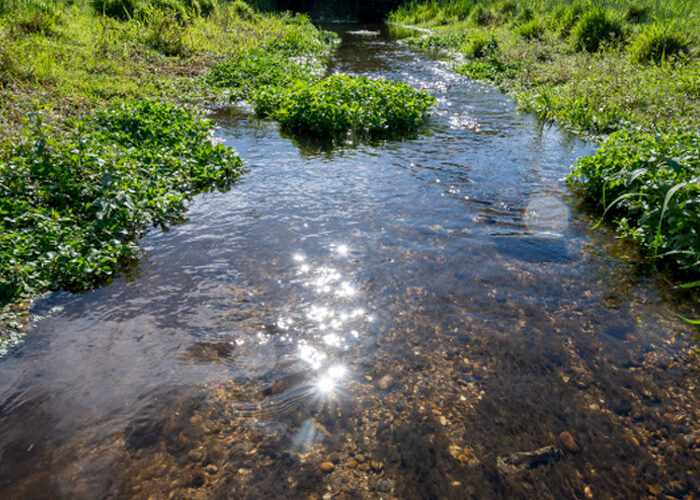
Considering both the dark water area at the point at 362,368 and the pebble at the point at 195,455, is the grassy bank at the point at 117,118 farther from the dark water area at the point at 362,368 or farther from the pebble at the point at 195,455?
the pebble at the point at 195,455

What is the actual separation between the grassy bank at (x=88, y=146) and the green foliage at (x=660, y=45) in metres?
12.8

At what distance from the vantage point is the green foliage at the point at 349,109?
9.45 m

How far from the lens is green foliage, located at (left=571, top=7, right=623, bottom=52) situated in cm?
1525

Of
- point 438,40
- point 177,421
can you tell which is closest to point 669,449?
point 177,421

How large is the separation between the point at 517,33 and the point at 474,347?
65.3ft

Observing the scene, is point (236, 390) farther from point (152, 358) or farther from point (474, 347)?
point (474, 347)

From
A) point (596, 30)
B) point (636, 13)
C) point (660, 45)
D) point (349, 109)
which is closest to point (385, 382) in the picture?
point (349, 109)

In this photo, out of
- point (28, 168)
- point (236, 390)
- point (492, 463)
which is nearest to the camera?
point (492, 463)

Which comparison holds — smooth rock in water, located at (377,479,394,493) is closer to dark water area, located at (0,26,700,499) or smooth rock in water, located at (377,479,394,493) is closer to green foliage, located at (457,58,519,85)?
dark water area, located at (0,26,700,499)

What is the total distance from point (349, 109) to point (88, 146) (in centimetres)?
544

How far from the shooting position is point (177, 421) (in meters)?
3.16

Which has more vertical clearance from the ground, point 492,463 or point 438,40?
point 438,40

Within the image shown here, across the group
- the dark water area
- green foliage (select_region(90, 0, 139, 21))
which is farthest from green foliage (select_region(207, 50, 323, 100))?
the dark water area

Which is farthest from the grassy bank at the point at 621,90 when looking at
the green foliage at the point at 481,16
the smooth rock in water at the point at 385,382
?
the smooth rock in water at the point at 385,382
